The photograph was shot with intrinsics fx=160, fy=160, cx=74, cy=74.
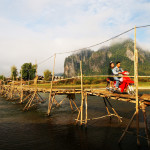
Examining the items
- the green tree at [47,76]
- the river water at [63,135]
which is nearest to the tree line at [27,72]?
the green tree at [47,76]

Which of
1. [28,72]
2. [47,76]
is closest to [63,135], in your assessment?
[28,72]

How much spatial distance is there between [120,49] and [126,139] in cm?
12871

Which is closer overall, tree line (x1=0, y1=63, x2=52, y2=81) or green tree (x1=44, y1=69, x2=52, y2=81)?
tree line (x1=0, y1=63, x2=52, y2=81)

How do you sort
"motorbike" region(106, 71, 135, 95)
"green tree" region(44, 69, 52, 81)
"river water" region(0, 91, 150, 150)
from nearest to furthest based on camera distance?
"river water" region(0, 91, 150, 150) < "motorbike" region(106, 71, 135, 95) < "green tree" region(44, 69, 52, 81)

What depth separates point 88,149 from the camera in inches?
345

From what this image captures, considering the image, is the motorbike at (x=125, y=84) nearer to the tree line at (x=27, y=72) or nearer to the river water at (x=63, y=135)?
the river water at (x=63, y=135)

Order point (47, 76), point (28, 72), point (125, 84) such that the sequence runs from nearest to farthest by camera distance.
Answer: point (125, 84) < point (28, 72) < point (47, 76)

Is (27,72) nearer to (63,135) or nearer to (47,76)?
(47,76)

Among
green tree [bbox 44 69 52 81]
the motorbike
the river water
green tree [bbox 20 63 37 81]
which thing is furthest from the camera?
green tree [bbox 44 69 52 81]

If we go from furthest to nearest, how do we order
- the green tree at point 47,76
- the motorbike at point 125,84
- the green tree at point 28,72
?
1. the green tree at point 47,76
2. the green tree at point 28,72
3. the motorbike at point 125,84

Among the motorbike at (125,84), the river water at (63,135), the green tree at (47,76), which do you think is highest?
the green tree at (47,76)

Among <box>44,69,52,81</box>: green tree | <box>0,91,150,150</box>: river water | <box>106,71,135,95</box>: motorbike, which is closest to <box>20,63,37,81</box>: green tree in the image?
<box>44,69,52,81</box>: green tree

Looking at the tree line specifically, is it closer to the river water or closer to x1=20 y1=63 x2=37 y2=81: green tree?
x1=20 y1=63 x2=37 y2=81: green tree

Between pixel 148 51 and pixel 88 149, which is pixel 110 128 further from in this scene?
pixel 148 51
